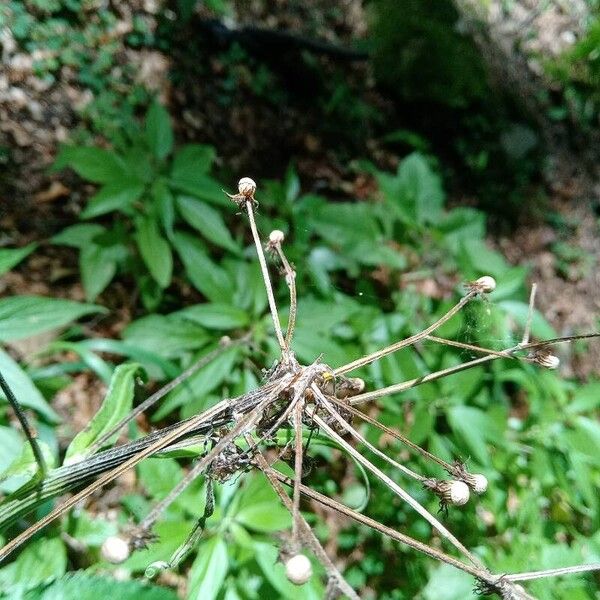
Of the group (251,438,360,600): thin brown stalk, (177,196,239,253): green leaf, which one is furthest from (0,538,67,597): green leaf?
(177,196,239,253): green leaf

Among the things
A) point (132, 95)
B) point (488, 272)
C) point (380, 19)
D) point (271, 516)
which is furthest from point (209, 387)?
point (380, 19)

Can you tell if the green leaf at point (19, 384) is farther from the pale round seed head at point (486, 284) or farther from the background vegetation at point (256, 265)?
the pale round seed head at point (486, 284)

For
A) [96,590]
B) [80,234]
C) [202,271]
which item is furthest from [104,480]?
[80,234]

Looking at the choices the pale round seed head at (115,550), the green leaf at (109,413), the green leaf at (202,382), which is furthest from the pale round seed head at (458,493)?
the green leaf at (202,382)

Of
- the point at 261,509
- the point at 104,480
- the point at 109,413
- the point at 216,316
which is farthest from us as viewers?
the point at 216,316

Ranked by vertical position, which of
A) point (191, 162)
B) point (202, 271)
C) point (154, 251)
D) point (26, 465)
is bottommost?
point (26, 465)

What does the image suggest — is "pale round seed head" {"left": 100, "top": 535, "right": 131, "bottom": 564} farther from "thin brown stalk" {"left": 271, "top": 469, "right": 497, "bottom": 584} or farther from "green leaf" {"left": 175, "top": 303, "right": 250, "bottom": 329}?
"green leaf" {"left": 175, "top": 303, "right": 250, "bottom": 329}

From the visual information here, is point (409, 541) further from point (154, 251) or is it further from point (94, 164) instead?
point (94, 164)
